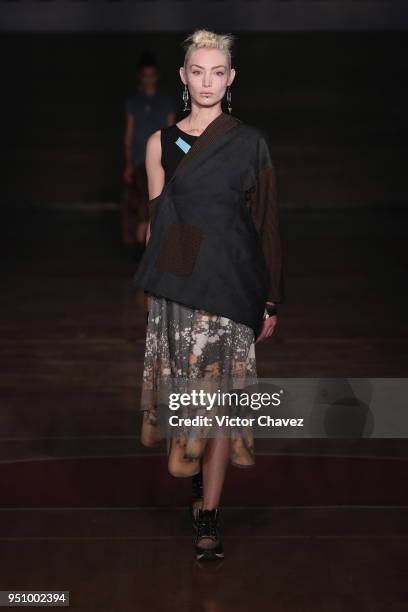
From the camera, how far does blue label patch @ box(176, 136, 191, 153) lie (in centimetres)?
388

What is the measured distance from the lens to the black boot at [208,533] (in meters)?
3.92

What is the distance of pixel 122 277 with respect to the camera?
367 inches

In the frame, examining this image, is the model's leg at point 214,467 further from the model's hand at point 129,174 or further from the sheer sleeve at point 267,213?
the model's hand at point 129,174

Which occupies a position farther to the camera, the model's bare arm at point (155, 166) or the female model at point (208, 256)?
the model's bare arm at point (155, 166)

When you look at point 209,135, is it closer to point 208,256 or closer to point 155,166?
point 155,166

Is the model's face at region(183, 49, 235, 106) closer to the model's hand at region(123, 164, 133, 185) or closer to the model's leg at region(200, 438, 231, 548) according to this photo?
the model's leg at region(200, 438, 231, 548)

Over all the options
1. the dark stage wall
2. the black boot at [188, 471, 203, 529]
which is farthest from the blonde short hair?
the dark stage wall

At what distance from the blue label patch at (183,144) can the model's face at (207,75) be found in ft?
0.39

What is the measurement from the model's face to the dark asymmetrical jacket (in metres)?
0.07

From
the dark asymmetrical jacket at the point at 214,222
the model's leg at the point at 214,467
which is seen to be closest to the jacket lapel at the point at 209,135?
the dark asymmetrical jacket at the point at 214,222

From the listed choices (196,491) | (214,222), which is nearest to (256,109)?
(196,491)

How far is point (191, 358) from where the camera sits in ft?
12.9

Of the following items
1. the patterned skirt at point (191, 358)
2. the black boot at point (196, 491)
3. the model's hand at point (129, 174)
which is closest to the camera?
the patterned skirt at point (191, 358)

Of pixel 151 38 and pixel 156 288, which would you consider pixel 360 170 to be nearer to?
pixel 151 38
